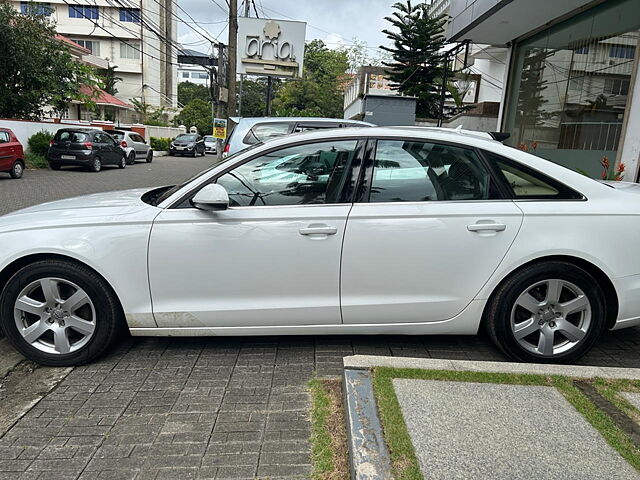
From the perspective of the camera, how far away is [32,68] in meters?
18.1

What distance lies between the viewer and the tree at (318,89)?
64.1 metres

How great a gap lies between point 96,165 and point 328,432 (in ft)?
61.6

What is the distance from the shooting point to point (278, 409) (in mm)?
2818

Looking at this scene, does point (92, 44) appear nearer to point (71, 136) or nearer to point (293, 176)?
point (71, 136)

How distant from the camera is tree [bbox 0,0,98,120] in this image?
17422mm

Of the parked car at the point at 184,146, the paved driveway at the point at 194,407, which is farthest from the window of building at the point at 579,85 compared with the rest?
the parked car at the point at 184,146

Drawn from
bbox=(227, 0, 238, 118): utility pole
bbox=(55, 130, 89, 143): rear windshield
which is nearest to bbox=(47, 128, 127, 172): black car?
bbox=(55, 130, 89, 143): rear windshield

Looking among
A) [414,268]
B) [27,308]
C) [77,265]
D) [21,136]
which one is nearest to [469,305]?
[414,268]

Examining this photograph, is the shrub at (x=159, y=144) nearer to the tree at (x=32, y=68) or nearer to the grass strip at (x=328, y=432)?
the tree at (x=32, y=68)

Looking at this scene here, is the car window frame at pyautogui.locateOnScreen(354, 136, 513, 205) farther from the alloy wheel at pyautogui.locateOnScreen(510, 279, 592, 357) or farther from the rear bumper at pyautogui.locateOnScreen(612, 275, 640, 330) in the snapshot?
the rear bumper at pyautogui.locateOnScreen(612, 275, 640, 330)

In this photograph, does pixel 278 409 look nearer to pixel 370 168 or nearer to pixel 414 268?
pixel 414 268

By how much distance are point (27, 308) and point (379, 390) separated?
2376 mm

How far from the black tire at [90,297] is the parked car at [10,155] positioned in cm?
1295

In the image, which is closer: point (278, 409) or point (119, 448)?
point (119, 448)
